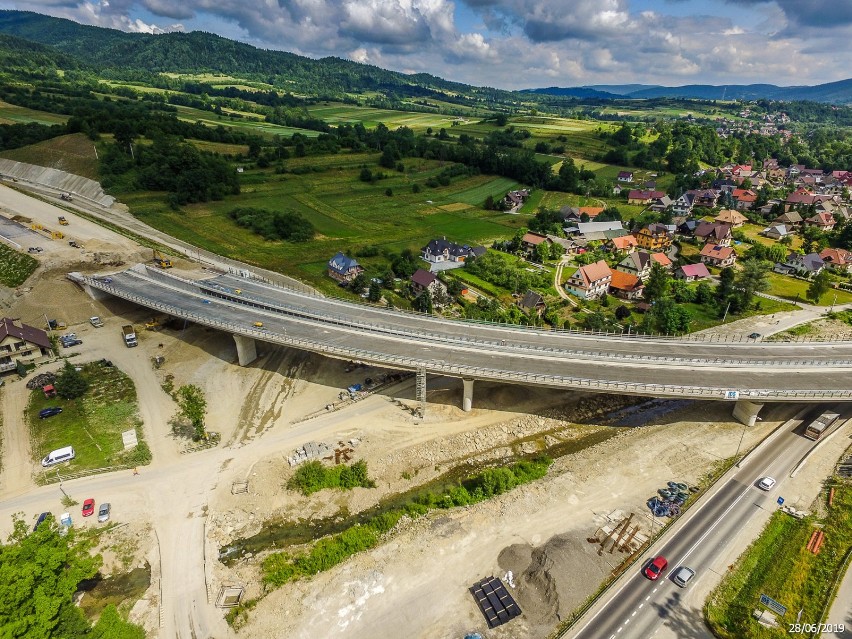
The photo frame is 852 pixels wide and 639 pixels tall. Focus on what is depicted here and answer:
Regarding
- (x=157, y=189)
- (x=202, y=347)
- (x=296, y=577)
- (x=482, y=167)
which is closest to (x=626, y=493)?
(x=296, y=577)

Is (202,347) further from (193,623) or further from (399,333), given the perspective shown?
(193,623)

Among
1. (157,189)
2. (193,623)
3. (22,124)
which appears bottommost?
(193,623)

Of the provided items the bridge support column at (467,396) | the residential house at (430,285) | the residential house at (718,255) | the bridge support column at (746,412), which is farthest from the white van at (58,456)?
the residential house at (718,255)

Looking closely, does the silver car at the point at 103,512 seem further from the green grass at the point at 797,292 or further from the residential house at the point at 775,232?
the residential house at the point at 775,232

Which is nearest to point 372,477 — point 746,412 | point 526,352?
point 526,352

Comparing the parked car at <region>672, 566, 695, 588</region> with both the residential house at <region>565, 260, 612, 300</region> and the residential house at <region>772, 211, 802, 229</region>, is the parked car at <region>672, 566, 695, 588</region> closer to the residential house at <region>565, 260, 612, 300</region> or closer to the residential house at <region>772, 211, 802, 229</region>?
the residential house at <region>565, 260, 612, 300</region>

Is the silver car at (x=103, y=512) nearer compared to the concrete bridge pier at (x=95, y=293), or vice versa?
the silver car at (x=103, y=512)

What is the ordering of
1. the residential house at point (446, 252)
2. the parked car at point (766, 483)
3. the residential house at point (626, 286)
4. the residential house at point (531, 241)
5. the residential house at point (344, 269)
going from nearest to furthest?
the parked car at point (766, 483) → the residential house at point (626, 286) → the residential house at point (344, 269) → the residential house at point (446, 252) → the residential house at point (531, 241)
